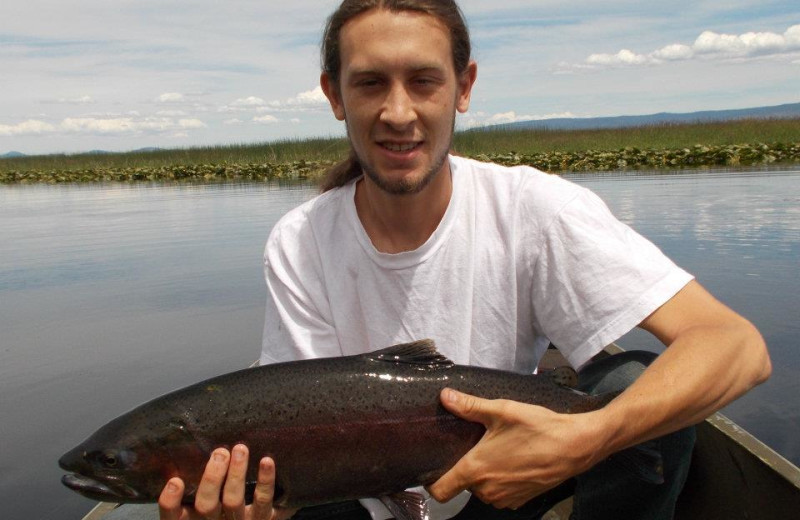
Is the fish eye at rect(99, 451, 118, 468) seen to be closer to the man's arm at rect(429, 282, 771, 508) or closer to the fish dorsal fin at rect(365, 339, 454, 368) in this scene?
the fish dorsal fin at rect(365, 339, 454, 368)

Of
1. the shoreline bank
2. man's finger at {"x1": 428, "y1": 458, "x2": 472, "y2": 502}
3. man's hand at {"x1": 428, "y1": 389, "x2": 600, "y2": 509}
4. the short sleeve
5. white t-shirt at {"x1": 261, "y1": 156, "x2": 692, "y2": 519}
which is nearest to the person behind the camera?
man's hand at {"x1": 428, "y1": 389, "x2": 600, "y2": 509}

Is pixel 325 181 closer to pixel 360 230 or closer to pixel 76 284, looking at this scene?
pixel 360 230

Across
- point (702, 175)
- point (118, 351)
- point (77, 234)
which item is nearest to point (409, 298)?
point (118, 351)

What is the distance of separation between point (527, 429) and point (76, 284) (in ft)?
30.4

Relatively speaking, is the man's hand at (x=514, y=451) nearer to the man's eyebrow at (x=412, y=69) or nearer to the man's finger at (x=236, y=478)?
the man's finger at (x=236, y=478)

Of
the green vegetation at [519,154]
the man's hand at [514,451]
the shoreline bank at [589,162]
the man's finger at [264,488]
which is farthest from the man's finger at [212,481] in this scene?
the green vegetation at [519,154]

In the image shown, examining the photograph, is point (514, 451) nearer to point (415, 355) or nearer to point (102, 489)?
point (415, 355)

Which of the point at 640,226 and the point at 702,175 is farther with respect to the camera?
the point at 702,175

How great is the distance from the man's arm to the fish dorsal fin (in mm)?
163

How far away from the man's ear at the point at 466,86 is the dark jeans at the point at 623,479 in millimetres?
1324

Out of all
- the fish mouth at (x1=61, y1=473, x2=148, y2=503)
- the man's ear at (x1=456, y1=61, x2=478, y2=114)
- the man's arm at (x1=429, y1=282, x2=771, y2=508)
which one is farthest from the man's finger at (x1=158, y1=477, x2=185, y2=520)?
the man's ear at (x1=456, y1=61, x2=478, y2=114)

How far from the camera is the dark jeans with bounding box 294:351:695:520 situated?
2.87m

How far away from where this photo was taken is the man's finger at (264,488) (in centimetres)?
254

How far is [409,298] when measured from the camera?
123 inches
